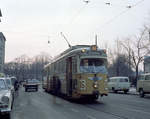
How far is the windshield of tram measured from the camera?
16688 mm

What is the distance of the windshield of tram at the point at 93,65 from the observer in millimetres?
16688

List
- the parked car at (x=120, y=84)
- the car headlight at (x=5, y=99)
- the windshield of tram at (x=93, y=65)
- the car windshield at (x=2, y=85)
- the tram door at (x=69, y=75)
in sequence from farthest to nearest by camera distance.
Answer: the parked car at (x=120, y=84) → the tram door at (x=69, y=75) → the windshield of tram at (x=93, y=65) → the car windshield at (x=2, y=85) → the car headlight at (x=5, y=99)

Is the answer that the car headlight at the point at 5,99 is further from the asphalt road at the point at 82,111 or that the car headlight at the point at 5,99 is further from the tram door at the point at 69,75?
the tram door at the point at 69,75

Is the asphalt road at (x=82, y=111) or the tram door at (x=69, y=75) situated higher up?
the tram door at (x=69, y=75)

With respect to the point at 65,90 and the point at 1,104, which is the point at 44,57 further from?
the point at 1,104

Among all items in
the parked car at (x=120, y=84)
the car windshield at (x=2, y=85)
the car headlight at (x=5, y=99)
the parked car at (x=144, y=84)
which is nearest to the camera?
the car headlight at (x=5, y=99)

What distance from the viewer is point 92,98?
19.5m

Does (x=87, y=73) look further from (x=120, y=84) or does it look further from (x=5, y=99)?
(x=120, y=84)

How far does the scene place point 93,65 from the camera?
17.0 meters

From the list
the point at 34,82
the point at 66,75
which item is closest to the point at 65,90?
the point at 66,75

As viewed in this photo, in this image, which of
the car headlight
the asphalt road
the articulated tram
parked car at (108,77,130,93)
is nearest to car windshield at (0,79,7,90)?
the asphalt road

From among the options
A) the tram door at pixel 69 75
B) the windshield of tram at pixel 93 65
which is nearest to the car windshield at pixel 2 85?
the windshield of tram at pixel 93 65

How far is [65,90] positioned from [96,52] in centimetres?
381

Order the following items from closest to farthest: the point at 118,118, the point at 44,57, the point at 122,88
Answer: the point at 118,118
the point at 122,88
the point at 44,57
